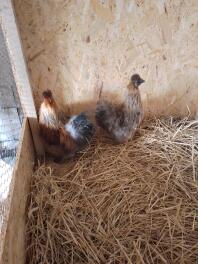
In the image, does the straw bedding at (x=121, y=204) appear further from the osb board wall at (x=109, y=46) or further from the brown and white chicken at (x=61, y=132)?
the osb board wall at (x=109, y=46)

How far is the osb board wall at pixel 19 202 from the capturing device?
3.21 feet

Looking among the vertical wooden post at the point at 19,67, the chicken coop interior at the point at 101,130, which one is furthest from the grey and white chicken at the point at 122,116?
the vertical wooden post at the point at 19,67

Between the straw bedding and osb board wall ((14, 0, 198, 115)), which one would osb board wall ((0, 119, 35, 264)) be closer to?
the straw bedding

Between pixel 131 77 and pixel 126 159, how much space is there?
1.46 feet

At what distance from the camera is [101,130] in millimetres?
1710

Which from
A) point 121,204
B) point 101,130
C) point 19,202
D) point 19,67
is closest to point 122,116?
point 101,130

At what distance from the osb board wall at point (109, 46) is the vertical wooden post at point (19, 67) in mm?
103

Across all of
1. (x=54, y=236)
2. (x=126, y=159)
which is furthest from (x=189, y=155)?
(x=54, y=236)

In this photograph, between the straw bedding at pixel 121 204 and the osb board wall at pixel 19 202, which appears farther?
the straw bedding at pixel 121 204

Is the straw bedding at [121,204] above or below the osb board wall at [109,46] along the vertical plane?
below

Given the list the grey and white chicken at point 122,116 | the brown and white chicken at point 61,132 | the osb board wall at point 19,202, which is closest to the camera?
the osb board wall at point 19,202

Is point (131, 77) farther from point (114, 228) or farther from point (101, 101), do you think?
point (114, 228)

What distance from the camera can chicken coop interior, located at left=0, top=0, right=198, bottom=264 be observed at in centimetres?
121

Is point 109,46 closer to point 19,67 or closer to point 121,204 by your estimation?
point 19,67
